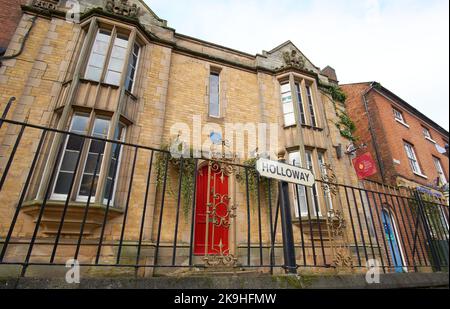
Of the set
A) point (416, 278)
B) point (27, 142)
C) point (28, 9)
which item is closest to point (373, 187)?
point (416, 278)

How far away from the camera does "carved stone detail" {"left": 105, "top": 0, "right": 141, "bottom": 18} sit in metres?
7.70

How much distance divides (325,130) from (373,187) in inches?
130

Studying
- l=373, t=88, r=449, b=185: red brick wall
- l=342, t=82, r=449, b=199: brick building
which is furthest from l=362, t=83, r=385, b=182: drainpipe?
l=373, t=88, r=449, b=185: red brick wall

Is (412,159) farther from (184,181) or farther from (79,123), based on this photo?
(79,123)

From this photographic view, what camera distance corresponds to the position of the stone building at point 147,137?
507cm

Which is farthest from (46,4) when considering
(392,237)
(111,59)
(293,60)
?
(392,237)

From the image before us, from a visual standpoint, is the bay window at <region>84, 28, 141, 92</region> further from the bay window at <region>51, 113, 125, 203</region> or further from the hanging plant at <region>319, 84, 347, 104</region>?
the hanging plant at <region>319, 84, 347, 104</region>

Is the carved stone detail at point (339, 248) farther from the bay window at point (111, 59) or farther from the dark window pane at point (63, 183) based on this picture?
the bay window at point (111, 59)

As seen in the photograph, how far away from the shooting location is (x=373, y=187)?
9.93 meters

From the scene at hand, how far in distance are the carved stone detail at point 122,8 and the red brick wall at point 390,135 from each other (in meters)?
12.5

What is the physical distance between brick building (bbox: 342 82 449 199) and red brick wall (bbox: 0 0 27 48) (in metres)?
15.8

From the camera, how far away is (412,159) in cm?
1302
